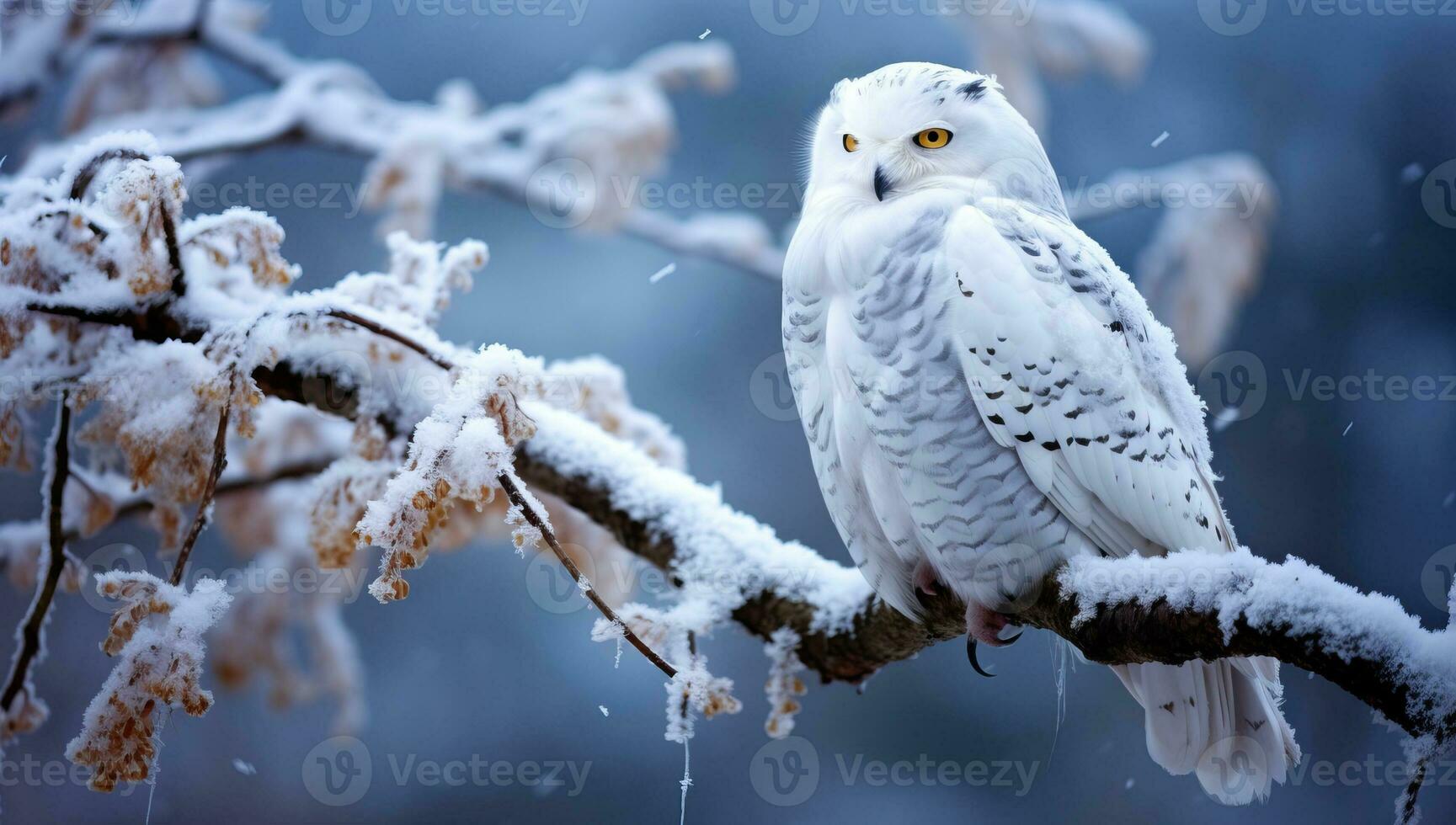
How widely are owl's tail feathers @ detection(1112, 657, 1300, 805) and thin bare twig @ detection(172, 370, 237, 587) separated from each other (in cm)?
103

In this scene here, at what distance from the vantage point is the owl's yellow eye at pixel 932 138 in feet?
3.63

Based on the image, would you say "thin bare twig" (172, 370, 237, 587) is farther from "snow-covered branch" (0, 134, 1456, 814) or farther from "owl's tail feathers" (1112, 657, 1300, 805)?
"owl's tail feathers" (1112, 657, 1300, 805)

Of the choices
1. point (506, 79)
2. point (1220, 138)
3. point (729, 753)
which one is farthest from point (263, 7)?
point (1220, 138)

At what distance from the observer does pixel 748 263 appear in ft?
7.29

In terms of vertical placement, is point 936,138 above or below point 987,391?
above

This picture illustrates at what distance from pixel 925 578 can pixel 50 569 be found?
96 cm

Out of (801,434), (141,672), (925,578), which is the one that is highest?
(801,434)

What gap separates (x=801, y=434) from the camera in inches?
134

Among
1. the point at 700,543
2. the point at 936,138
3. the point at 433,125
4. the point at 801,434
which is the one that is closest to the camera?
the point at 936,138

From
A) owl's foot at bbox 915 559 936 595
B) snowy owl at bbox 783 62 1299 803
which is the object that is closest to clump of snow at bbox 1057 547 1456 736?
snowy owl at bbox 783 62 1299 803

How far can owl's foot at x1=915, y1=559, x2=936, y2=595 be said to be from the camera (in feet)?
3.74

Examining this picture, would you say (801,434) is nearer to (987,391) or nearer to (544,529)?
(987,391)

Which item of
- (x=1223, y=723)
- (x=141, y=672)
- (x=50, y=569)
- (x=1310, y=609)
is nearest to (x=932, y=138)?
(x=1310, y=609)

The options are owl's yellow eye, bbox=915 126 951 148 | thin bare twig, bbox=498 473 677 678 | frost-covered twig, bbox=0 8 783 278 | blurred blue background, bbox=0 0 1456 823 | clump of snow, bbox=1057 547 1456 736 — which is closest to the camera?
clump of snow, bbox=1057 547 1456 736
